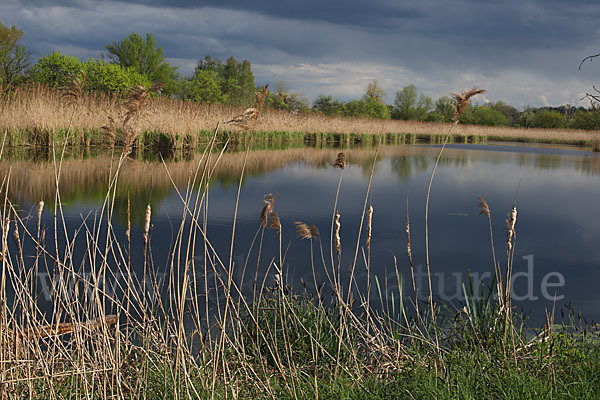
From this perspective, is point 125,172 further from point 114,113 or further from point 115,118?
point 114,113

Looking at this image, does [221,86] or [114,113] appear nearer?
[114,113]

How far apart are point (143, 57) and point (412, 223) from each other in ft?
142

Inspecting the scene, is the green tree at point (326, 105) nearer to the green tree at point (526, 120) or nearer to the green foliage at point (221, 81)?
the green foliage at point (221, 81)

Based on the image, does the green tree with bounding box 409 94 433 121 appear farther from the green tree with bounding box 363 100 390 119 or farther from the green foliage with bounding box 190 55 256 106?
the green foliage with bounding box 190 55 256 106

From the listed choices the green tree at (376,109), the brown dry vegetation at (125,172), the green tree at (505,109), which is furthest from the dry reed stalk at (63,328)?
the green tree at (505,109)

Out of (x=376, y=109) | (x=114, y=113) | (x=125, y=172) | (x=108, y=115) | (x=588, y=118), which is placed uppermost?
(x=376, y=109)

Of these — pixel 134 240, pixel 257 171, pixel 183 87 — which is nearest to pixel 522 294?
pixel 134 240

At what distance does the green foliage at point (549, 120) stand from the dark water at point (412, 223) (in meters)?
33.2

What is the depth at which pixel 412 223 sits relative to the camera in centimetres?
495

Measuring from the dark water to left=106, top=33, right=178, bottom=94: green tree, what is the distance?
36.7m

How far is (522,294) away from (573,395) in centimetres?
163

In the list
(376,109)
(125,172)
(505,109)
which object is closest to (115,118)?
(125,172)

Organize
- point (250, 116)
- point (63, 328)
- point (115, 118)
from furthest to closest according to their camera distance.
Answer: point (115, 118) → point (63, 328) → point (250, 116)

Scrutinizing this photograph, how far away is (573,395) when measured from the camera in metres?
1.54
